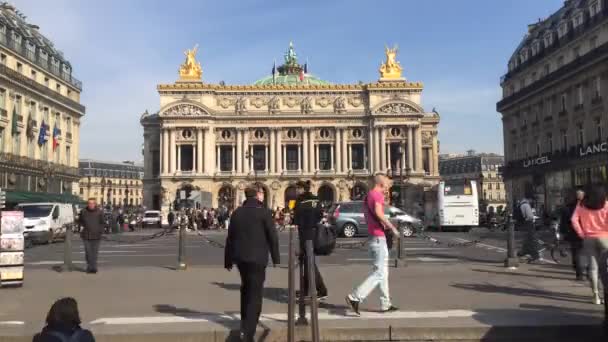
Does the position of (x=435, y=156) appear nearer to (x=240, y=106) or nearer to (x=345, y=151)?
(x=345, y=151)

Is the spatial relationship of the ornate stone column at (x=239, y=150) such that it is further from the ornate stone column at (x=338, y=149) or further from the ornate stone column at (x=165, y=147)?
the ornate stone column at (x=338, y=149)

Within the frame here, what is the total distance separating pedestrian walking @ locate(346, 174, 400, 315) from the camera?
318 inches

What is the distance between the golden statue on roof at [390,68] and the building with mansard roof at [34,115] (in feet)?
137

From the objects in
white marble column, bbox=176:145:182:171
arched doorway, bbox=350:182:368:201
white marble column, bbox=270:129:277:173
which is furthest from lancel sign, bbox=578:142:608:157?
white marble column, bbox=176:145:182:171

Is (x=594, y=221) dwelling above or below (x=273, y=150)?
below

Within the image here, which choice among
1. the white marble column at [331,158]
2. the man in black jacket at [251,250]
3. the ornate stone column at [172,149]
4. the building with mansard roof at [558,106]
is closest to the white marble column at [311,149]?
the white marble column at [331,158]

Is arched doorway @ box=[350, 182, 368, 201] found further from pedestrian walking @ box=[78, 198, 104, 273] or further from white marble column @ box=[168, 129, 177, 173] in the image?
pedestrian walking @ box=[78, 198, 104, 273]

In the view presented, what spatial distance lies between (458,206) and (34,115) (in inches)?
1549

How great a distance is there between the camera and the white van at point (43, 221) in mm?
25656

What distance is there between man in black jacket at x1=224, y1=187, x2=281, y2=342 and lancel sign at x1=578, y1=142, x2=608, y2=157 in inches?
1616

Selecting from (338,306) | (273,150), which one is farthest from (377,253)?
(273,150)

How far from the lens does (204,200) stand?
64750 mm

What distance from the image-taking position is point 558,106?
51.9 meters

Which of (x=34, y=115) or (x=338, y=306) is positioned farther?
(x=34, y=115)
